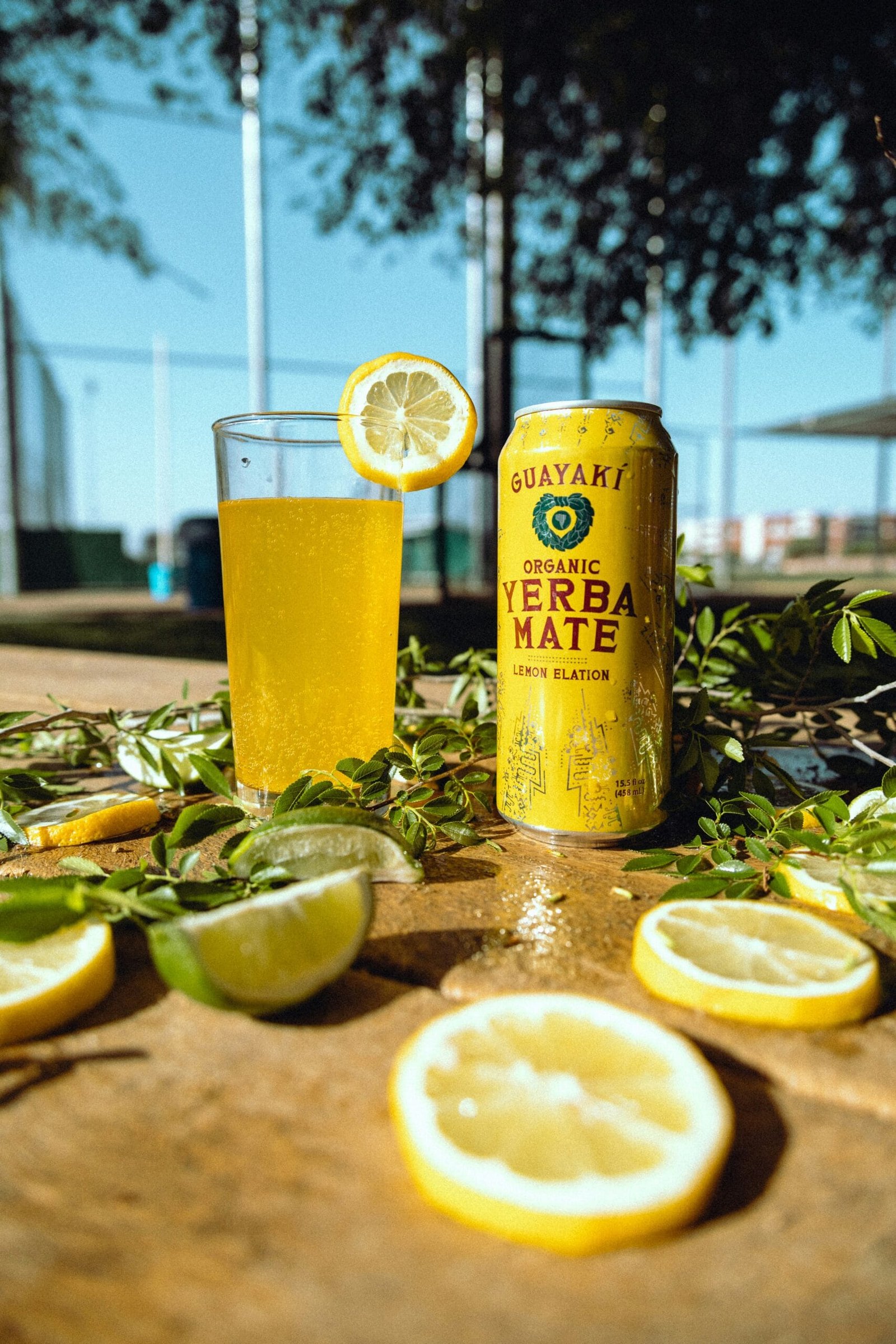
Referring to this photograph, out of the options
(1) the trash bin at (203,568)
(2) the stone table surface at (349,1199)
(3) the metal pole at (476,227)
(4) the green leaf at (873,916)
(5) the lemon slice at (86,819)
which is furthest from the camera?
(1) the trash bin at (203,568)

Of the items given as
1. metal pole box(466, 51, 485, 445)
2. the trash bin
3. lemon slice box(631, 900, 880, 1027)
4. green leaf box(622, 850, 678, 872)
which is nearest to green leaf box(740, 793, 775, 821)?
green leaf box(622, 850, 678, 872)

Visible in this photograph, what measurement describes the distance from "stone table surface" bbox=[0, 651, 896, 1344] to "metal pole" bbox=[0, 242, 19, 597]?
11296mm

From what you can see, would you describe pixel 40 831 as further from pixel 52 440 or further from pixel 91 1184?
pixel 52 440

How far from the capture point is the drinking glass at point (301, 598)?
3.47 ft

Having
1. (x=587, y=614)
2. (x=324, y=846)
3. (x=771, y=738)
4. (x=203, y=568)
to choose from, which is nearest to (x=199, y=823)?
(x=324, y=846)

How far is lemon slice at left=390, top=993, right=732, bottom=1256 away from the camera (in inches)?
15.7

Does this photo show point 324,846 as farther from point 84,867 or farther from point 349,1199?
point 349,1199

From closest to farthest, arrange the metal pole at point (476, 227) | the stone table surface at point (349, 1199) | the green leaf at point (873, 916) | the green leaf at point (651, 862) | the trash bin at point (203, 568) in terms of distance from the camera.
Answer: the stone table surface at point (349, 1199), the green leaf at point (873, 916), the green leaf at point (651, 862), the metal pole at point (476, 227), the trash bin at point (203, 568)

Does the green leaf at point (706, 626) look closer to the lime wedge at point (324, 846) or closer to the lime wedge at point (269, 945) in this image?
the lime wedge at point (324, 846)

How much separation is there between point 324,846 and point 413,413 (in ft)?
1.94

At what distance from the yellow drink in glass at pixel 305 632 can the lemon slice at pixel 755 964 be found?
488 mm

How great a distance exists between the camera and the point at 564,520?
0.92 meters

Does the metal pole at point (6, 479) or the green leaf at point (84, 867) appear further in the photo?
the metal pole at point (6, 479)

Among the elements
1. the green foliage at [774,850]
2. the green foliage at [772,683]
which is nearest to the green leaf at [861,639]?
the green foliage at [772,683]
